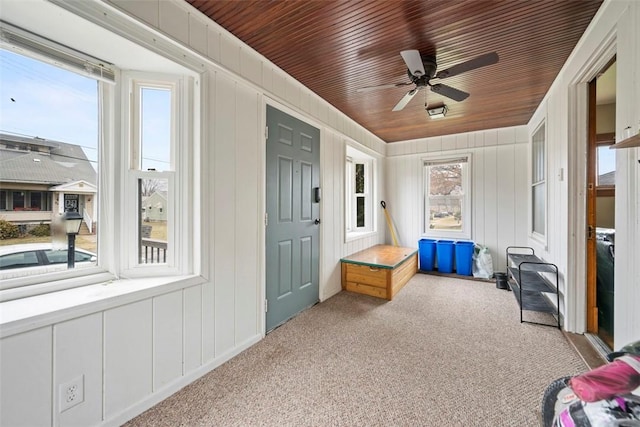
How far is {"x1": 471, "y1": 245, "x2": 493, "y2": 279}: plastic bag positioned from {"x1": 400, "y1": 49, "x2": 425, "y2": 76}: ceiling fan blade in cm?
319

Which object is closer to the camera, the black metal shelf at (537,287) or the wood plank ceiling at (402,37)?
the wood plank ceiling at (402,37)

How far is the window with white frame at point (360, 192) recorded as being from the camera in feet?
14.9

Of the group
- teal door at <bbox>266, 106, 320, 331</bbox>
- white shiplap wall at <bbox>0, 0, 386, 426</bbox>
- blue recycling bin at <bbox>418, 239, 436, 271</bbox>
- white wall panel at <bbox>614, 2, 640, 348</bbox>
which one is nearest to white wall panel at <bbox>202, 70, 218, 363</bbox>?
white shiplap wall at <bbox>0, 0, 386, 426</bbox>

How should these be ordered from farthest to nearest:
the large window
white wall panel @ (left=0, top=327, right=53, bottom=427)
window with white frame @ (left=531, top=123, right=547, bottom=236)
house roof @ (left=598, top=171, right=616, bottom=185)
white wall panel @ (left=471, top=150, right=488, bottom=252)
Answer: white wall panel @ (left=471, top=150, right=488, bottom=252)
window with white frame @ (left=531, top=123, right=547, bottom=236)
house roof @ (left=598, top=171, right=616, bottom=185)
the large window
white wall panel @ (left=0, top=327, right=53, bottom=427)

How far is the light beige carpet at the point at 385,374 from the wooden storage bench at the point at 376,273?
562 mm

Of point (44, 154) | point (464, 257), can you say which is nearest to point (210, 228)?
point (44, 154)

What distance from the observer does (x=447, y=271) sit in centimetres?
438

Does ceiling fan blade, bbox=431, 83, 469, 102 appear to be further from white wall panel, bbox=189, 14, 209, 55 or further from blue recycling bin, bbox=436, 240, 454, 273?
blue recycling bin, bbox=436, 240, 454, 273

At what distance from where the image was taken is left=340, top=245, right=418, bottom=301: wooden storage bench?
129 inches

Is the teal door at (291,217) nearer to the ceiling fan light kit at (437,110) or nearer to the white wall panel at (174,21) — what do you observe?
the white wall panel at (174,21)

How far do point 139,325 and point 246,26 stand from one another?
2.16 metres

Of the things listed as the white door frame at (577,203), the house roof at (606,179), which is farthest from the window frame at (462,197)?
the white door frame at (577,203)

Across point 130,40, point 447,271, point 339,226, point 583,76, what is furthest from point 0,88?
point 447,271

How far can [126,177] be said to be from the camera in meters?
1.70
